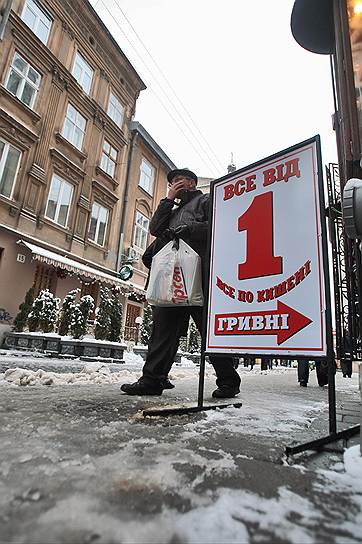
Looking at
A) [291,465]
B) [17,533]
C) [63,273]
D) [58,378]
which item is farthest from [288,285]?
[63,273]

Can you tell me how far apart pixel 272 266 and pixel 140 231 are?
15.2 meters

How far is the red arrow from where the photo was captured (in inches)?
62.0

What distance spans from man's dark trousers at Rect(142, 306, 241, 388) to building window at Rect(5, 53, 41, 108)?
11083mm

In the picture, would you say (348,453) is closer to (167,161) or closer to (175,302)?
(175,302)

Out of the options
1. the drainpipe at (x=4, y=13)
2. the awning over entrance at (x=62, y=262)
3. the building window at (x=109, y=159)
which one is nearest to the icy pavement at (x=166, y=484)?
the awning over entrance at (x=62, y=262)

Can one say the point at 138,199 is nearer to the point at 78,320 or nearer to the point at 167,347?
the point at 78,320

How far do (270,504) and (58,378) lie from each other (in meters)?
2.62

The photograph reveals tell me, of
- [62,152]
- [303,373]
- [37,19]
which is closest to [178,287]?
[303,373]

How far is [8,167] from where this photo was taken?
10.1 metres

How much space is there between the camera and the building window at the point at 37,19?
431 inches

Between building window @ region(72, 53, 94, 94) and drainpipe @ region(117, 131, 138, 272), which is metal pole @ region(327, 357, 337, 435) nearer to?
drainpipe @ region(117, 131, 138, 272)

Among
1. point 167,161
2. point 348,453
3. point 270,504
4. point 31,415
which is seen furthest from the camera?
point 167,161

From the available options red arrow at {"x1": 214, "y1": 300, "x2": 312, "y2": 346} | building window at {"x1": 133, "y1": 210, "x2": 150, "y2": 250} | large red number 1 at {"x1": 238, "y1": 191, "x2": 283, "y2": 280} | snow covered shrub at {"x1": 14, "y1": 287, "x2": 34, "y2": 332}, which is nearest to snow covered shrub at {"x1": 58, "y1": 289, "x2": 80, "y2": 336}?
snow covered shrub at {"x1": 14, "y1": 287, "x2": 34, "y2": 332}

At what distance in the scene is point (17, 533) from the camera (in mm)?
559
